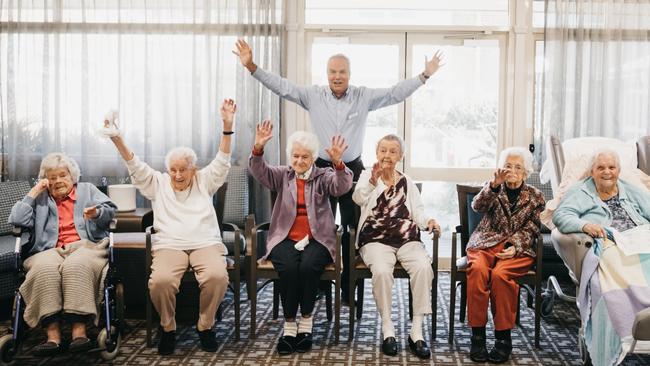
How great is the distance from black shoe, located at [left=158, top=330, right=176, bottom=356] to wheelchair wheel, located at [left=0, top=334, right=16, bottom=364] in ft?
2.25

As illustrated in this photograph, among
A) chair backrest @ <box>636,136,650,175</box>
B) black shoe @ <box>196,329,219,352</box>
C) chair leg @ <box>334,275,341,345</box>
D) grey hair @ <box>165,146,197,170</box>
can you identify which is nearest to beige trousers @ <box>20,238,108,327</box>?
black shoe @ <box>196,329,219,352</box>

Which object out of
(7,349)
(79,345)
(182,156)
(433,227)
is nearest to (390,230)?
(433,227)

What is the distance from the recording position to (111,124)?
3.52 m

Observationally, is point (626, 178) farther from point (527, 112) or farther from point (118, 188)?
point (118, 188)

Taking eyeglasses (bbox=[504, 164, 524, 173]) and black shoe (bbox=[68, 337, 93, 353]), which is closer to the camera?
black shoe (bbox=[68, 337, 93, 353])

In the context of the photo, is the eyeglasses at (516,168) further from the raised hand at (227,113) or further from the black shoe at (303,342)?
the raised hand at (227,113)

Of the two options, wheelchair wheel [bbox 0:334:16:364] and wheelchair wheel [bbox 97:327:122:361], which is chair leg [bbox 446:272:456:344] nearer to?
wheelchair wheel [bbox 97:327:122:361]

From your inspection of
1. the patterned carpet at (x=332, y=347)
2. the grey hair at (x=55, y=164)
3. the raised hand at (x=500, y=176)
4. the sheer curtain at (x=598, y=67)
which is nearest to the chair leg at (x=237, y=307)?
the patterned carpet at (x=332, y=347)

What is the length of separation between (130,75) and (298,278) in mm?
2415

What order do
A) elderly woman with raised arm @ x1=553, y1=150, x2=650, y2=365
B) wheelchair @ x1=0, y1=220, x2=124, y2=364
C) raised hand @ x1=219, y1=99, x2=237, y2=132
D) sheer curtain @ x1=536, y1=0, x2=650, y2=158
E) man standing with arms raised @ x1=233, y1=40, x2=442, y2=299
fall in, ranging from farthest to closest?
sheer curtain @ x1=536, y1=0, x2=650, y2=158
man standing with arms raised @ x1=233, y1=40, x2=442, y2=299
raised hand @ x1=219, y1=99, x2=237, y2=132
wheelchair @ x1=0, y1=220, x2=124, y2=364
elderly woman with raised arm @ x1=553, y1=150, x2=650, y2=365

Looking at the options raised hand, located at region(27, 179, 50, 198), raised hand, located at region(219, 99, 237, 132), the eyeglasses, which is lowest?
raised hand, located at region(27, 179, 50, 198)

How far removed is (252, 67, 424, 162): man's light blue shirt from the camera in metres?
4.17

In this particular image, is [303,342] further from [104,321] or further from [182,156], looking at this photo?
[182,156]

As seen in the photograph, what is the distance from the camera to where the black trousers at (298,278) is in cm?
351
